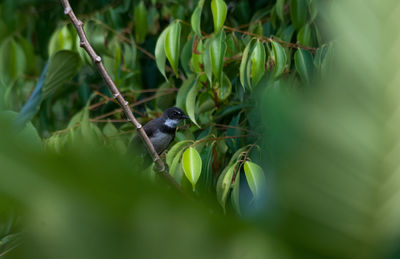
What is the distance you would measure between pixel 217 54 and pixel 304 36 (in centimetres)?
70

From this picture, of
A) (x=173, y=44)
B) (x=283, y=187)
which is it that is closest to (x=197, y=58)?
(x=173, y=44)

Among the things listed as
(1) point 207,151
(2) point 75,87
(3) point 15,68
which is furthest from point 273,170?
(2) point 75,87

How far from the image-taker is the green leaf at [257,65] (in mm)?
3014

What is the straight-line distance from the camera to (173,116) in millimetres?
5227

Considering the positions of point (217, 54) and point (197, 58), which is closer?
point (217, 54)

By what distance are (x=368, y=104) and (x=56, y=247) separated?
0.16 meters

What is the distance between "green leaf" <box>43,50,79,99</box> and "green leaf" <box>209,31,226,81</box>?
3.36ft

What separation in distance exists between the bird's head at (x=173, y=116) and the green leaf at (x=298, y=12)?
1829mm

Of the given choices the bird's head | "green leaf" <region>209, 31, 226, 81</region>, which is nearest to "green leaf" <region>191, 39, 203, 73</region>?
"green leaf" <region>209, 31, 226, 81</region>

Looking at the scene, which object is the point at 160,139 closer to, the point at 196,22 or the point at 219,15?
the point at 196,22

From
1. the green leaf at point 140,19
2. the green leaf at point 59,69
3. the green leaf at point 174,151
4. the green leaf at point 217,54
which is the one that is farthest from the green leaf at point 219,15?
the green leaf at point 140,19

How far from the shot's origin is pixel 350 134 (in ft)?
0.87

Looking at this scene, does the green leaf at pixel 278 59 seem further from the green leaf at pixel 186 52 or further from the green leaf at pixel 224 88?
the green leaf at pixel 186 52

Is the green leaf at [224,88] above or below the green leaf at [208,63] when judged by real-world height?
below
